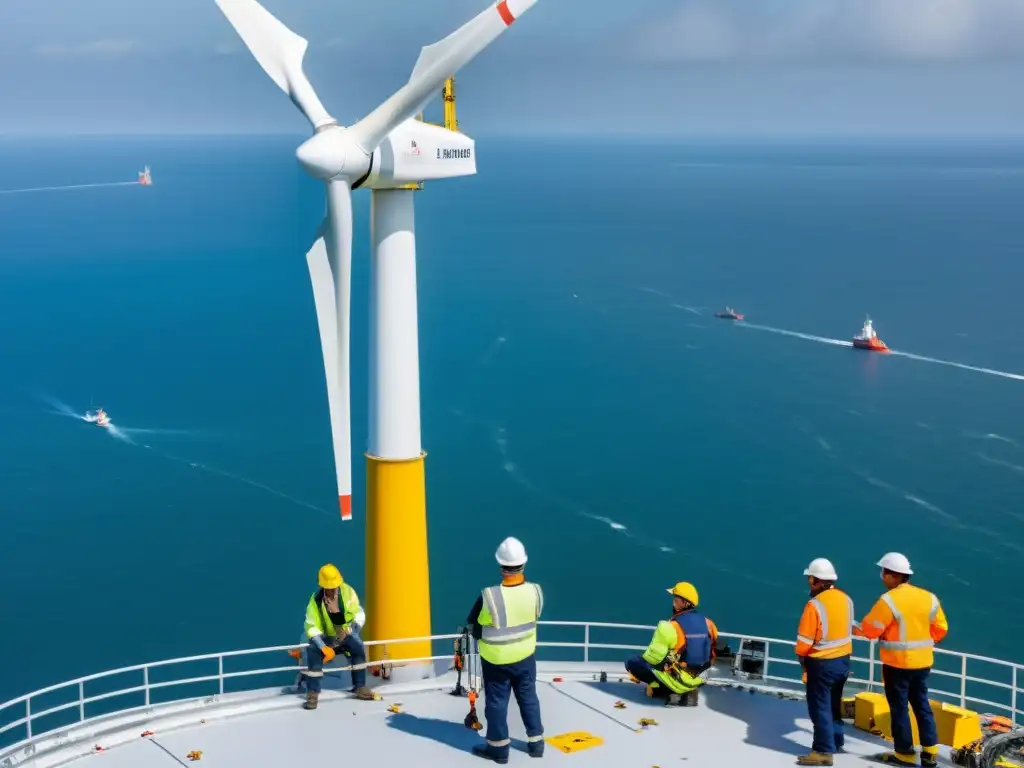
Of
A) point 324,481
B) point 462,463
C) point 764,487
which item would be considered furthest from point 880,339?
point 324,481

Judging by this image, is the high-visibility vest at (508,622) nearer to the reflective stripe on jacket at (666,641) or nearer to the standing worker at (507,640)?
the standing worker at (507,640)

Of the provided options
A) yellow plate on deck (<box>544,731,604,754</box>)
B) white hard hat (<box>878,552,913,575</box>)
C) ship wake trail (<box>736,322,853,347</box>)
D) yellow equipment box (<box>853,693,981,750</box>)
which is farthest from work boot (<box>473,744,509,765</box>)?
ship wake trail (<box>736,322,853,347</box>)

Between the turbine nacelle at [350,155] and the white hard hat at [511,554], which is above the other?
the turbine nacelle at [350,155]

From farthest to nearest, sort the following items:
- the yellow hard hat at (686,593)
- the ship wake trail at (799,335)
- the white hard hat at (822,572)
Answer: the ship wake trail at (799,335)
the yellow hard hat at (686,593)
the white hard hat at (822,572)

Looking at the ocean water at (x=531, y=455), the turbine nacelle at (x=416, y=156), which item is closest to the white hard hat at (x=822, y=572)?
the turbine nacelle at (x=416, y=156)

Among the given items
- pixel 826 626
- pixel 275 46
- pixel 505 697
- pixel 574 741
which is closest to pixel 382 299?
pixel 275 46

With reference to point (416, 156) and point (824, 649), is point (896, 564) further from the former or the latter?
point (416, 156)

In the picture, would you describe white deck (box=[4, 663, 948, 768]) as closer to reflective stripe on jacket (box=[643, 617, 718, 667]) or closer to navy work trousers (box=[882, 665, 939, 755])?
navy work trousers (box=[882, 665, 939, 755])
